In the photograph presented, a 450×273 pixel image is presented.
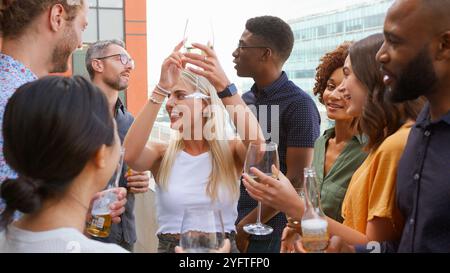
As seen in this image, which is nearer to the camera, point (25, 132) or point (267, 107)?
point (25, 132)

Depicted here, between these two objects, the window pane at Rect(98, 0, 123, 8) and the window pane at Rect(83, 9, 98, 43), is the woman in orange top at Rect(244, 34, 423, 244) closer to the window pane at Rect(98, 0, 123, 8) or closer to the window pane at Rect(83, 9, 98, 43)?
the window pane at Rect(83, 9, 98, 43)

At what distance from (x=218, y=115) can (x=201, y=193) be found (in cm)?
36

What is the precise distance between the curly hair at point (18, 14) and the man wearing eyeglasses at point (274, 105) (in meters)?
1.14

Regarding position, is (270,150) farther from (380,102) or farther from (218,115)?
(218,115)

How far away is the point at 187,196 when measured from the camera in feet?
5.94

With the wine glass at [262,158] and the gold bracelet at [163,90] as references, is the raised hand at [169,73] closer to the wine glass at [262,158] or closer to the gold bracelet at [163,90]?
the gold bracelet at [163,90]

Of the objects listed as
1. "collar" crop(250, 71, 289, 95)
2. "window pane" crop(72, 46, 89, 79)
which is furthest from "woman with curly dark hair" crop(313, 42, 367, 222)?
"window pane" crop(72, 46, 89, 79)

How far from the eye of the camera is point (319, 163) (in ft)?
6.95

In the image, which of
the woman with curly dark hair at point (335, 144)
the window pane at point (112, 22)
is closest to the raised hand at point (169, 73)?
the woman with curly dark hair at point (335, 144)

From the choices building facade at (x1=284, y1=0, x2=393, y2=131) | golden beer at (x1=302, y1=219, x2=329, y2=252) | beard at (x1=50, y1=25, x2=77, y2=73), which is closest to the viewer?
golden beer at (x1=302, y1=219, x2=329, y2=252)

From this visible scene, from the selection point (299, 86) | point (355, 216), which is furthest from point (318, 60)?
point (355, 216)

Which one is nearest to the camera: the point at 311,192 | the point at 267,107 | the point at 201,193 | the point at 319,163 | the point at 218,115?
the point at 311,192

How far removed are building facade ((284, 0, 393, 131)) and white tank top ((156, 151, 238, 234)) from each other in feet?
2.53

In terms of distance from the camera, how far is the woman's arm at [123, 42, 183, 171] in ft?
6.30
